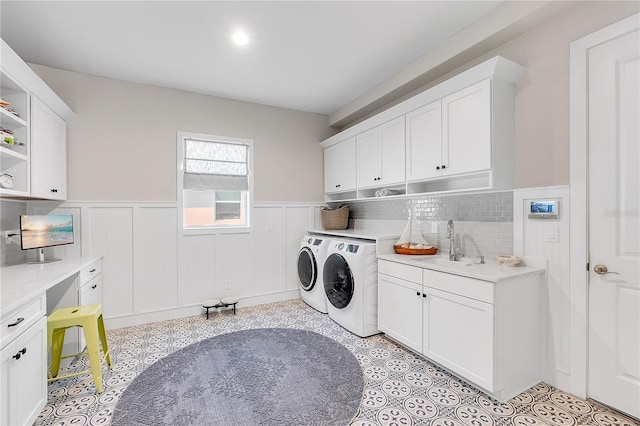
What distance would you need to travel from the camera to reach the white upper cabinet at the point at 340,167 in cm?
396

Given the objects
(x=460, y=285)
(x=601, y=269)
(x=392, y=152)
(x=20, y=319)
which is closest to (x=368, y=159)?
(x=392, y=152)

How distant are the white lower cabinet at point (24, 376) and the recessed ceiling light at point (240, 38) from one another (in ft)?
8.31

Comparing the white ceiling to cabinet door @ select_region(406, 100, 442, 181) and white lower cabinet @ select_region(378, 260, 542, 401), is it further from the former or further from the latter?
white lower cabinet @ select_region(378, 260, 542, 401)

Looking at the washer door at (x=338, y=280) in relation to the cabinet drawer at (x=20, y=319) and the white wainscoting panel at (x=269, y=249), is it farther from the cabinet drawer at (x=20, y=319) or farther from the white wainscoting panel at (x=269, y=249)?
the cabinet drawer at (x=20, y=319)

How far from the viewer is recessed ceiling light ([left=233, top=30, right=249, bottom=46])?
2.52m

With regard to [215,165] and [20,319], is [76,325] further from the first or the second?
[215,165]

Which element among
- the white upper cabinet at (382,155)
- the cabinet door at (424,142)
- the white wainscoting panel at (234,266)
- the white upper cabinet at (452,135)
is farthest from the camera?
the white wainscoting panel at (234,266)

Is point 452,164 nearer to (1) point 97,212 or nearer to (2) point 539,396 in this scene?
(2) point 539,396

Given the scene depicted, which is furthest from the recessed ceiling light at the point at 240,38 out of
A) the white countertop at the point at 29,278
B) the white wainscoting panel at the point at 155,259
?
the white countertop at the point at 29,278

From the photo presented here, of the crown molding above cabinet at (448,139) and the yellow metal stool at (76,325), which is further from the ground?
the crown molding above cabinet at (448,139)

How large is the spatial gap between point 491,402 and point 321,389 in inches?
45.8

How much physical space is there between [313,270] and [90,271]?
2.35 meters

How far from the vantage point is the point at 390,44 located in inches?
106

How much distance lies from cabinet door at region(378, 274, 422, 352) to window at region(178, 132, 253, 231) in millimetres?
2187
